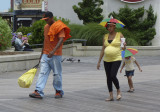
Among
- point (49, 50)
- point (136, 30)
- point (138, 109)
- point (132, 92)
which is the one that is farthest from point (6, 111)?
point (136, 30)

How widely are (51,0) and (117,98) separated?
25481mm

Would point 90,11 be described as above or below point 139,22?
above

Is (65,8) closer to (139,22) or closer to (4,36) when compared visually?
(139,22)

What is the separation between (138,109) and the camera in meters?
7.31

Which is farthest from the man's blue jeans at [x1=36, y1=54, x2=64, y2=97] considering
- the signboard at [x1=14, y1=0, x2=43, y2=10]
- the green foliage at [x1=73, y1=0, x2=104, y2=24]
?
the signboard at [x1=14, y1=0, x2=43, y2=10]

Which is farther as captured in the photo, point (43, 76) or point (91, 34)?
point (91, 34)

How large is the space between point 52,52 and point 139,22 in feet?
63.2

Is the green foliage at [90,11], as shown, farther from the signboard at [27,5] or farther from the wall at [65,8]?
the signboard at [27,5]

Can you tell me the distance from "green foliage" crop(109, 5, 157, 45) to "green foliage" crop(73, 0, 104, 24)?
125 cm

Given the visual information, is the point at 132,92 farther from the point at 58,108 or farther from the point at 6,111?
the point at 6,111

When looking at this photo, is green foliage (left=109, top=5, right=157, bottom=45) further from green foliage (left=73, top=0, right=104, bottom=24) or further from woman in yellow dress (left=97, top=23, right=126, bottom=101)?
woman in yellow dress (left=97, top=23, right=126, bottom=101)

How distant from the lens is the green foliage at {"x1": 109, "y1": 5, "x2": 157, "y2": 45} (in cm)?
2608

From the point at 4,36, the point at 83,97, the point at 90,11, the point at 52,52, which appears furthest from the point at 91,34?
the point at 52,52

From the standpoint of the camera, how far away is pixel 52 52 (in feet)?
26.6
